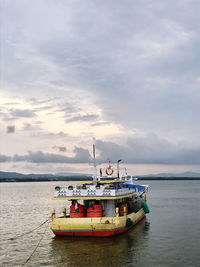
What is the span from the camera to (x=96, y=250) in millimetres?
21734

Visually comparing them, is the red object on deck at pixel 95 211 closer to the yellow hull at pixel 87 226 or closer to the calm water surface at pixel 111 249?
the yellow hull at pixel 87 226

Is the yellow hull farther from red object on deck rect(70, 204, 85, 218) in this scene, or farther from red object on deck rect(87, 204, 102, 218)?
red object on deck rect(70, 204, 85, 218)

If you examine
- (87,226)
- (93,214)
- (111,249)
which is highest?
(93,214)

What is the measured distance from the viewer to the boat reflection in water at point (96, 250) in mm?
19516

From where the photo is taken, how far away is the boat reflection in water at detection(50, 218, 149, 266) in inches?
768

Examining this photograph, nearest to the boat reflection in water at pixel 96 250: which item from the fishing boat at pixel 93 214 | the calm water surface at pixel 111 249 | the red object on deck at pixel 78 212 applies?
the calm water surface at pixel 111 249

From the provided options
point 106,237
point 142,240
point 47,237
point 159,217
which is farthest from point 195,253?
point 159,217

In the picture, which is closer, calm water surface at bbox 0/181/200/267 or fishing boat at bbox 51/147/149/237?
calm water surface at bbox 0/181/200/267

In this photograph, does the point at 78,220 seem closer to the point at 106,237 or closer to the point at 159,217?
the point at 106,237

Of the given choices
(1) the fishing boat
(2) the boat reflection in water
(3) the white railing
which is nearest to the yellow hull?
(1) the fishing boat

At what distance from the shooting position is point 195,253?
2184cm

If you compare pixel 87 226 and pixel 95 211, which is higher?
pixel 95 211

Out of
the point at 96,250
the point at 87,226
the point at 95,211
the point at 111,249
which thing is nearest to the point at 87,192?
the point at 95,211

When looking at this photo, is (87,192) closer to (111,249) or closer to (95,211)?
(95,211)
